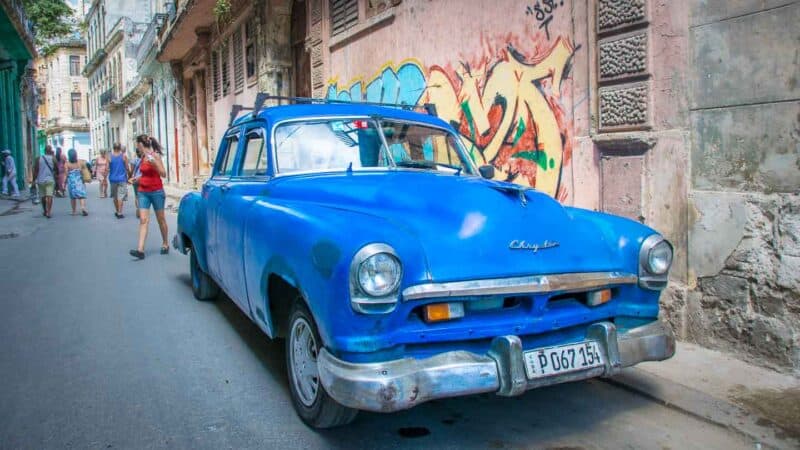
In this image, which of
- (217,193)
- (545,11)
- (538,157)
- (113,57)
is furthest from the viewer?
(113,57)

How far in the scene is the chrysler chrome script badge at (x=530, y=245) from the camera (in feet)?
9.27

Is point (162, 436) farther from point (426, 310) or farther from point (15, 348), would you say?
point (15, 348)

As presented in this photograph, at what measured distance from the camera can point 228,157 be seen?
5223mm

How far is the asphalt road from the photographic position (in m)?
3.02

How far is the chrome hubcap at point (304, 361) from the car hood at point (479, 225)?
0.64 metres

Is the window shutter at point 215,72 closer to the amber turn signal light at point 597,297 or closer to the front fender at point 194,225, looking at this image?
the front fender at point 194,225

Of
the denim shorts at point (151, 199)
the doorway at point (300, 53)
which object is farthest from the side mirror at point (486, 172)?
the doorway at point (300, 53)

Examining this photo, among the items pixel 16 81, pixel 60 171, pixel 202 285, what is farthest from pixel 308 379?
pixel 16 81

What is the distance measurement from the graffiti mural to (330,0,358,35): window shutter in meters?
3.06

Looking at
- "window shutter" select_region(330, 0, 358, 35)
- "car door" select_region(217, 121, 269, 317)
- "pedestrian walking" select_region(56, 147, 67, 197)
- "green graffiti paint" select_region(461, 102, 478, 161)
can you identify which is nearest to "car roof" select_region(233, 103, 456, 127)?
"car door" select_region(217, 121, 269, 317)

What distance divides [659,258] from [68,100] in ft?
224

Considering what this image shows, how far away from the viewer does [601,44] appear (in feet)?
16.6

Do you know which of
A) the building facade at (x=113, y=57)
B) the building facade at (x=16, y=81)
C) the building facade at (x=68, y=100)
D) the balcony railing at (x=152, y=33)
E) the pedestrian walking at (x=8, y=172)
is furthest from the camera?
the building facade at (x=68, y=100)

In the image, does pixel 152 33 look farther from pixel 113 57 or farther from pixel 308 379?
pixel 308 379
